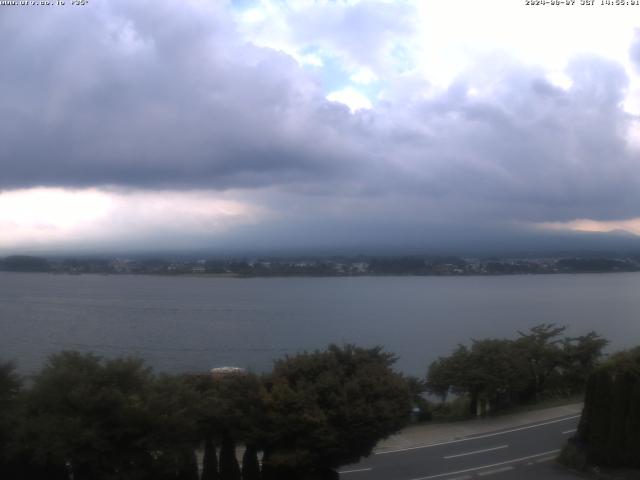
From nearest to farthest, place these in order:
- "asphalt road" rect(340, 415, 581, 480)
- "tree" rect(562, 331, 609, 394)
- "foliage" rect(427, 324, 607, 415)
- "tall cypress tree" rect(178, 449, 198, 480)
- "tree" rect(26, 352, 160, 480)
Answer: "tree" rect(26, 352, 160, 480)
"tall cypress tree" rect(178, 449, 198, 480)
"asphalt road" rect(340, 415, 581, 480)
"foliage" rect(427, 324, 607, 415)
"tree" rect(562, 331, 609, 394)

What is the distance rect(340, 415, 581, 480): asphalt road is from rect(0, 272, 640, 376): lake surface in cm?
1852

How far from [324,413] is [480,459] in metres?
6.31

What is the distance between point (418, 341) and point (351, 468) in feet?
105

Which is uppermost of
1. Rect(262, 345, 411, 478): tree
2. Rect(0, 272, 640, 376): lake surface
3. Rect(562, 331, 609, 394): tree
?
Rect(262, 345, 411, 478): tree

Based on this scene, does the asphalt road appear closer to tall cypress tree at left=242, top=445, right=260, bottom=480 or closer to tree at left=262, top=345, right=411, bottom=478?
tree at left=262, top=345, right=411, bottom=478

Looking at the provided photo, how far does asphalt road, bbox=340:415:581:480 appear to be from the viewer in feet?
52.7

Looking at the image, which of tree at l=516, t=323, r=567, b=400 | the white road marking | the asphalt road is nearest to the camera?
the asphalt road

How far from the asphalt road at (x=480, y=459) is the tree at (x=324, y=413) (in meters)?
3.16

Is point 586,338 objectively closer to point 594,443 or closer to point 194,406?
point 594,443

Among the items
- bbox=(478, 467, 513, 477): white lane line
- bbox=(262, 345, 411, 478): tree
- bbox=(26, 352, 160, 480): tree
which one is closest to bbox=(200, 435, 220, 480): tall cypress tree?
bbox=(262, 345, 411, 478): tree

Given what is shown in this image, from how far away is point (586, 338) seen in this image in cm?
2905

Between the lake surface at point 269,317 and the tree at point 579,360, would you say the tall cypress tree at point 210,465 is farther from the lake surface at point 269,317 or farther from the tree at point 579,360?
the lake surface at point 269,317

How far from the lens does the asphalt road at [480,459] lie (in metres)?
16.1

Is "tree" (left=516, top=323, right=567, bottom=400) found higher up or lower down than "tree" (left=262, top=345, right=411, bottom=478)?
lower down
